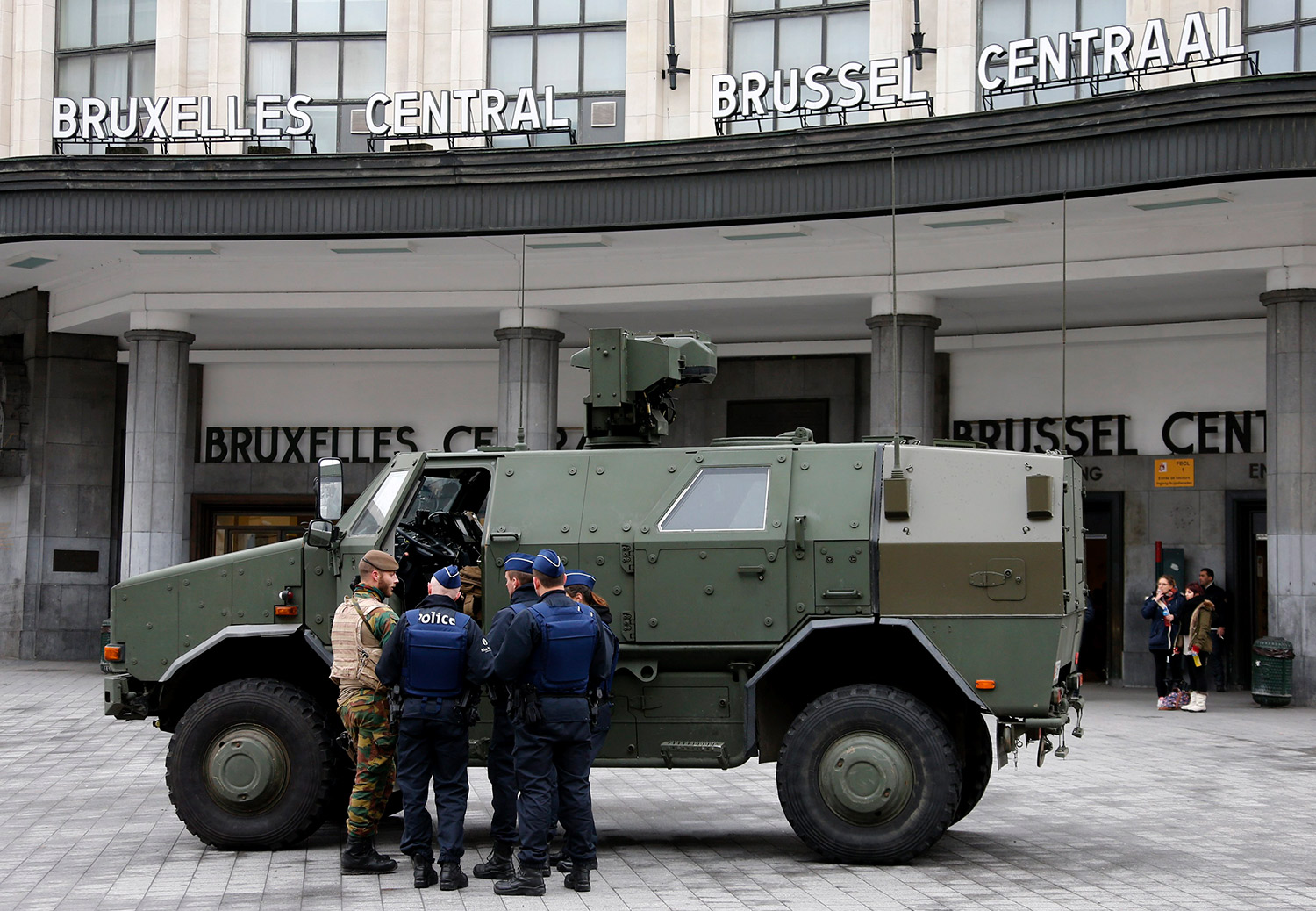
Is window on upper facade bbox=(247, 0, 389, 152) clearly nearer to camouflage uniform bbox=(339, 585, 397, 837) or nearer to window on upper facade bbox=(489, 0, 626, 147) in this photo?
window on upper facade bbox=(489, 0, 626, 147)

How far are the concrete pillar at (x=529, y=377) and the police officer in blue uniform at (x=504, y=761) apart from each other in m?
13.1

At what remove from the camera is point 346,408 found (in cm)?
2553

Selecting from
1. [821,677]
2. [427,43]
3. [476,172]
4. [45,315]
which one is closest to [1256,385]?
[476,172]

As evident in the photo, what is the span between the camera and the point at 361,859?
8586mm

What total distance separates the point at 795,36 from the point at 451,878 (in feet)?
52.1

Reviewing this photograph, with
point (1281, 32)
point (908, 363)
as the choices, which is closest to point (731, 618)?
point (908, 363)

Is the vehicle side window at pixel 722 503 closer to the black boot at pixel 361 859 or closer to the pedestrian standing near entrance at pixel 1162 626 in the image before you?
the black boot at pixel 361 859

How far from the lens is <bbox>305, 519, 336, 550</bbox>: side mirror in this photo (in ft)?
30.7

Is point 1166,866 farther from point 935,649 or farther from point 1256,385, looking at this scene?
point 1256,385

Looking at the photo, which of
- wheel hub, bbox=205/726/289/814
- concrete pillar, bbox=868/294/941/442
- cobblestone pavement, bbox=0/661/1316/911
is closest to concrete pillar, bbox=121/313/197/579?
cobblestone pavement, bbox=0/661/1316/911

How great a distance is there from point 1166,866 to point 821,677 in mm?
2216

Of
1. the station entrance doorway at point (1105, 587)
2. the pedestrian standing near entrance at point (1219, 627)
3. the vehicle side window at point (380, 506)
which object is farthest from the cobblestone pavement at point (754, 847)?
the station entrance doorway at point (1105, 587)

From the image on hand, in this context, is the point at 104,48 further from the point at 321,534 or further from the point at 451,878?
the point at 451,878

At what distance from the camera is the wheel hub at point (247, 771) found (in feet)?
29.8
